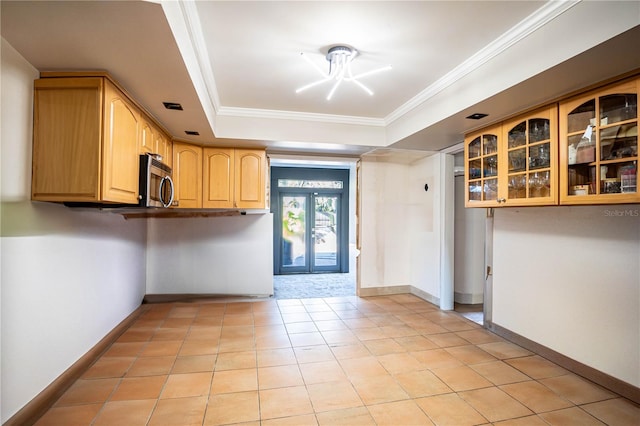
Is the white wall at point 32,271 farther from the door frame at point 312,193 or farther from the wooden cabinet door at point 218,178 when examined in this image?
the door frame at point 312,193

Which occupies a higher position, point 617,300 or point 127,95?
point 127,95

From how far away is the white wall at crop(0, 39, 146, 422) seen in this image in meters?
1.77

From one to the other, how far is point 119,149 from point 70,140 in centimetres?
28

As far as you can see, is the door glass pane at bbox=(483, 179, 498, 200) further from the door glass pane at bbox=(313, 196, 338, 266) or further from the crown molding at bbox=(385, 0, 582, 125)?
the door glass pane at bbox=(313, 196, 338, 266)

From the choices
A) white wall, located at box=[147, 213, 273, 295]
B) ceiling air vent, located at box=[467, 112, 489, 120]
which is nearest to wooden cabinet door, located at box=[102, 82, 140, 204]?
white wall, located at box=[147, 213, 273, 295]

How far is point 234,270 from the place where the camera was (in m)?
4.77

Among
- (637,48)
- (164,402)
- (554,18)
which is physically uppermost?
(554,18)

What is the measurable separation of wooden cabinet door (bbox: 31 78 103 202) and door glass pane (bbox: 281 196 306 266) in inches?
194

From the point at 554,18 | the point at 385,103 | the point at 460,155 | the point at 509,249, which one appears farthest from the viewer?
the point at 460,155

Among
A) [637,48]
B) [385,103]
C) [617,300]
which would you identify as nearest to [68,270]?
[385,103]

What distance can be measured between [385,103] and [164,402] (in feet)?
10.7

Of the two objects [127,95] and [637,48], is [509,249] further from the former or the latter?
[127,95]

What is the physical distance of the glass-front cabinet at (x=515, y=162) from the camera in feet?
7.82

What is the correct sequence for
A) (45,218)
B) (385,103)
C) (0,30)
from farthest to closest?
(385,103) < (45,218) < (0,30)
